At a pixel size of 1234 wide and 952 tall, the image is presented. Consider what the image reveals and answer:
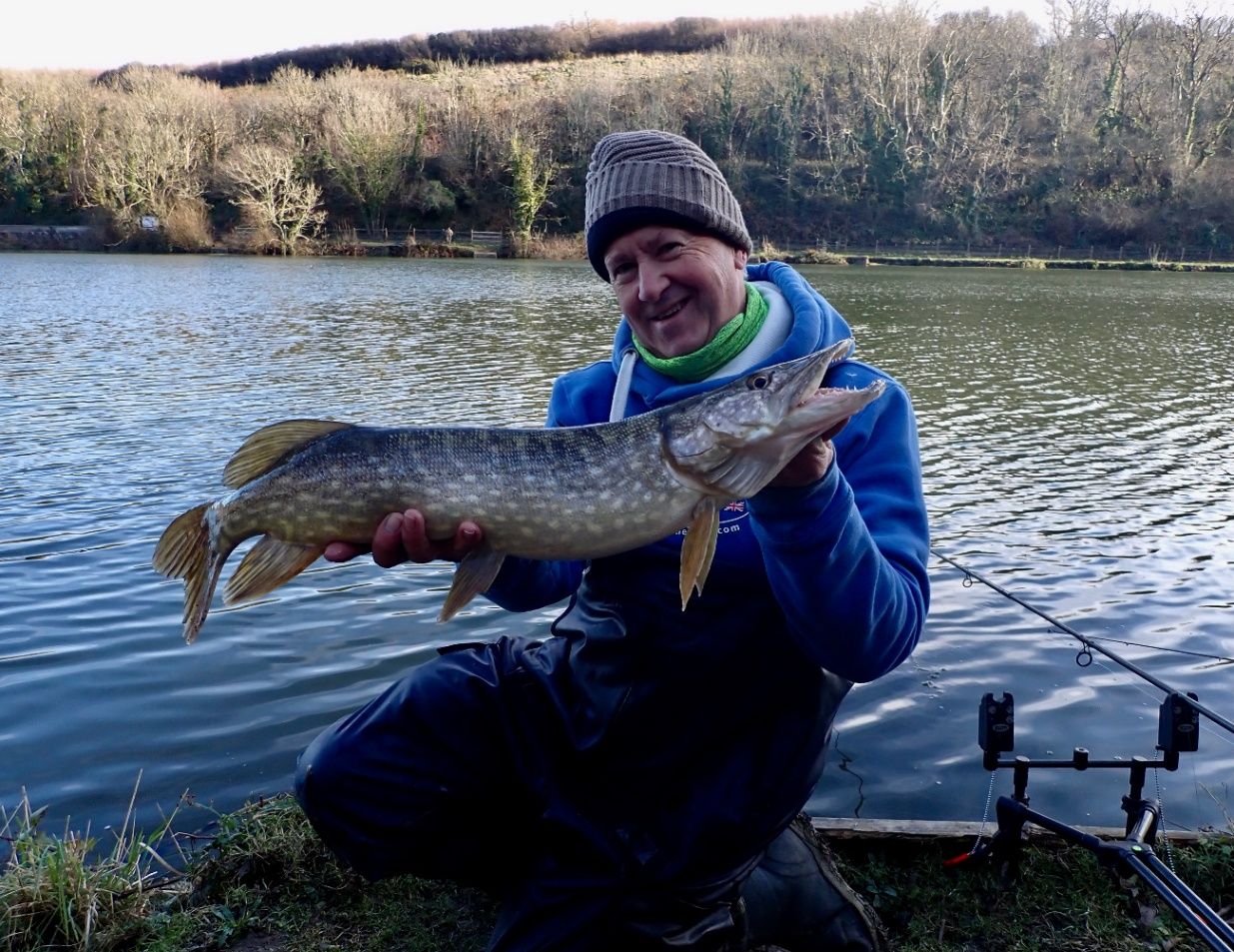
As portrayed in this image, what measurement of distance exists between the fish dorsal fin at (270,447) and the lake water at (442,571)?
Result: 209 centimetres

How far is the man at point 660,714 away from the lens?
2.72m

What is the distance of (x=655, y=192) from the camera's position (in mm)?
3004

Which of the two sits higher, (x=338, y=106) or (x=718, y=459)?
(x=338, y=106)

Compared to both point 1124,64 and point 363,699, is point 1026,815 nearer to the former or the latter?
point 363,699

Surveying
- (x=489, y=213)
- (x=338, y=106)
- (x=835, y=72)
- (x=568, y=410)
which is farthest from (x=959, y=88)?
(x=568, y=410)

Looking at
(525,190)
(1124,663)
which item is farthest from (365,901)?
(525,190)

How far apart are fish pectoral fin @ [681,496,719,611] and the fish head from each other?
55 millimetres

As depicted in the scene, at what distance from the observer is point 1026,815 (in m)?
3.25

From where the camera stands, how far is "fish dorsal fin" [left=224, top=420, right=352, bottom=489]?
3.18 m

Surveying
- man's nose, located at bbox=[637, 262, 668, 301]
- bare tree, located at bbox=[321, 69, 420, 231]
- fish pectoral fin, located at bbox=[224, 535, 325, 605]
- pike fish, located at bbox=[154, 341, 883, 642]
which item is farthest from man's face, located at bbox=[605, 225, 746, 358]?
bare tree, located at bbox=[321, 69, 420, 231]

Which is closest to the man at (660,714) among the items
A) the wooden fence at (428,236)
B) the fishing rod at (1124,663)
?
the fishing rod at (1124,663)

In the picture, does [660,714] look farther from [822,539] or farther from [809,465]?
[809,465]

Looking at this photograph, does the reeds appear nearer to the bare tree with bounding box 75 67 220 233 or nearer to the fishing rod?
the fishing rod

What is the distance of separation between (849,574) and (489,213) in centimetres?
6575
